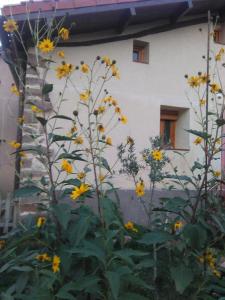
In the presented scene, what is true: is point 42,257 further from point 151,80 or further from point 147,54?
point 147,54

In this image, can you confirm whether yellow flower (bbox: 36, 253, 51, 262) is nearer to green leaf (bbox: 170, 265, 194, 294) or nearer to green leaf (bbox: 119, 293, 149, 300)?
green leaf (bbox: 119, 293, 149, 300)

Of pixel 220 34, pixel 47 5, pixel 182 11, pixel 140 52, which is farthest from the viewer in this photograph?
pixel 220 34

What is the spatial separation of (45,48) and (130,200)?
11.9 feet

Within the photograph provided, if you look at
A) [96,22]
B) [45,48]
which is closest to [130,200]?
[96,22]

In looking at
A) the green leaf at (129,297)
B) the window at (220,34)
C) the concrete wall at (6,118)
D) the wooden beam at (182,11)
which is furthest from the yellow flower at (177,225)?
the concrete wall at (6,118)

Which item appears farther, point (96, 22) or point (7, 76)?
point (7, 76)

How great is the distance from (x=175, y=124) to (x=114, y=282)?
5.07 metres

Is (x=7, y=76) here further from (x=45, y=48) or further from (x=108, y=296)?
(x=108, y=296)

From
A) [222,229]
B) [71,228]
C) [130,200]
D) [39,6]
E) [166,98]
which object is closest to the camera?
[222,229]

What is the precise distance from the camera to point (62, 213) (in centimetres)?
235

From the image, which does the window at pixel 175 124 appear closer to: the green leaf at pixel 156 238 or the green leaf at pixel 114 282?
the green leaf at pixel 156 238

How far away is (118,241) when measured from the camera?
2549 millimetres

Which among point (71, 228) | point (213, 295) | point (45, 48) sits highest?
point (45, 48)

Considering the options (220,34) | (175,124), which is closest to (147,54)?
(175,124)
